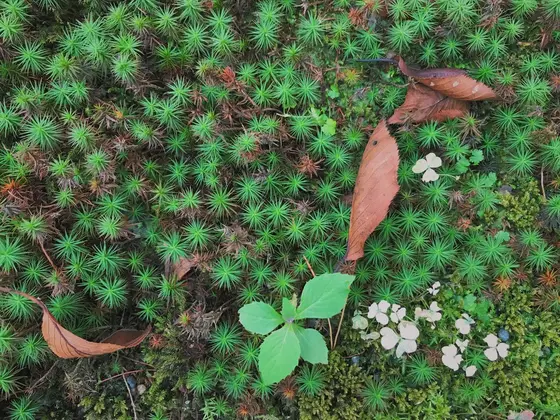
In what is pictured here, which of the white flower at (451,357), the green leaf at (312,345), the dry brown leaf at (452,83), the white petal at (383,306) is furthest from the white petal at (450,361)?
the dry brown leaf at (452,83)

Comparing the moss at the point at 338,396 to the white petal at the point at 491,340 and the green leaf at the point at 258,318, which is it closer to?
the green leaf at the point at 258,318

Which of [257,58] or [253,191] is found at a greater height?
[257,58]

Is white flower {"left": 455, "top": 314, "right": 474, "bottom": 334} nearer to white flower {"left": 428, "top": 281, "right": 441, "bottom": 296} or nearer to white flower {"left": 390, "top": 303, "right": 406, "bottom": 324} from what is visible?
white flower {"left": 428, "top": 281, "right": 441, "bottom": 296}

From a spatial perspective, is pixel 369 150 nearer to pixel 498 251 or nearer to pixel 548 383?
pixel 498 251

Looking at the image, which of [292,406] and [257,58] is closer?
[292,406]

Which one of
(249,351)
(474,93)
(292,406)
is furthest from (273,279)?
(474,93)

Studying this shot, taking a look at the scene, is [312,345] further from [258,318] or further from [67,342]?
Result: [67,342]

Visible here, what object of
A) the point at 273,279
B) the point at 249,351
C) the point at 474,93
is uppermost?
the point at 474,93
